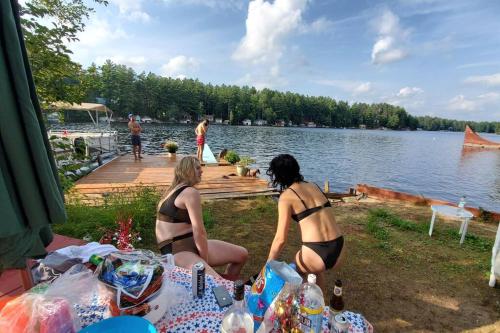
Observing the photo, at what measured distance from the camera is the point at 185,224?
2762mm

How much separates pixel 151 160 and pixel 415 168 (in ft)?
78.0

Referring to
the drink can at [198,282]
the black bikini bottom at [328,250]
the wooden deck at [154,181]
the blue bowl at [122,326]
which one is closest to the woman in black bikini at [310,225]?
the black bikini bottom at [328,250]

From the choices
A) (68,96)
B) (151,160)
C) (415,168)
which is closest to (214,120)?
(415,168)

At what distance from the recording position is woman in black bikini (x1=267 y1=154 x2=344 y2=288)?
2730 mm

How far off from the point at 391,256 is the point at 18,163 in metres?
5.43

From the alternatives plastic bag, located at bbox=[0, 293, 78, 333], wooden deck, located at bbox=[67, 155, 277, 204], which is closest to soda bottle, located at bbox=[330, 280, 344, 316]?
plastic bag, located at bbox=[0, 293, 78, 333]

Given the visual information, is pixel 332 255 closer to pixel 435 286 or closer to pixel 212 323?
pixel 212 323

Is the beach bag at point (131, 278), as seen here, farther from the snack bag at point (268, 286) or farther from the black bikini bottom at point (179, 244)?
the black bikini bottom at point (179, 244)

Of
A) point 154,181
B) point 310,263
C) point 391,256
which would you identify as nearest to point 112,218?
point 310,263

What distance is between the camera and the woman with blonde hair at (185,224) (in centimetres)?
261

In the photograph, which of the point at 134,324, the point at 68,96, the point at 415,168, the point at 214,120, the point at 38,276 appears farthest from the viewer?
the point at 214,120

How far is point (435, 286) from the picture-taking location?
3.95 m

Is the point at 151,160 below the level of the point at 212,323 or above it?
below

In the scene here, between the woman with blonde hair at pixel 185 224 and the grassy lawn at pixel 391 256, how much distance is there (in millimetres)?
1526
